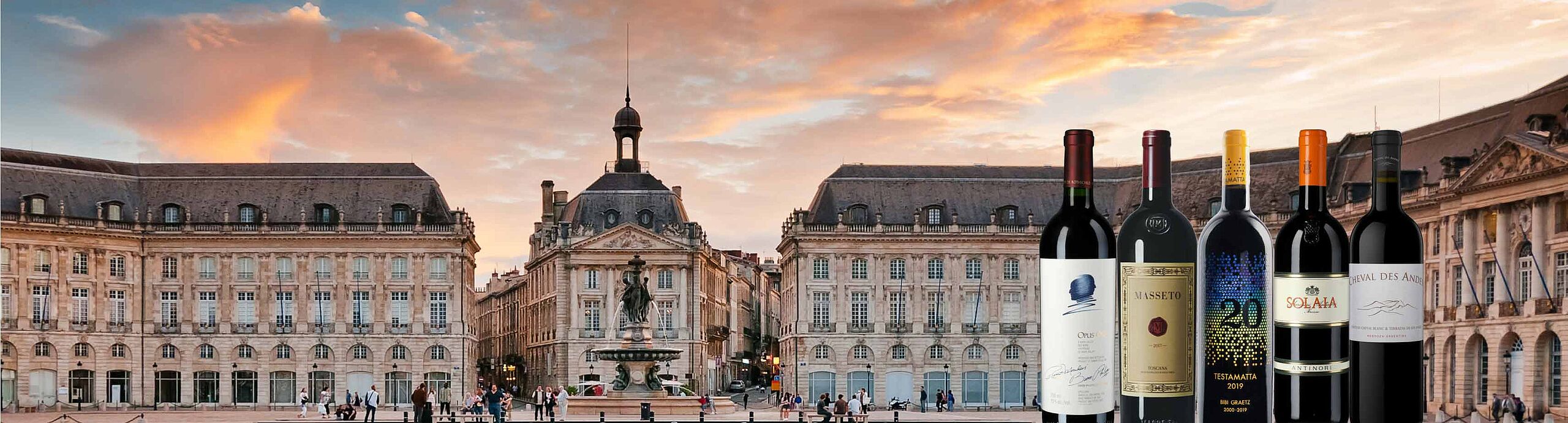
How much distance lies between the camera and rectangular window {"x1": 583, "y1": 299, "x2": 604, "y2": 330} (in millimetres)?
85625

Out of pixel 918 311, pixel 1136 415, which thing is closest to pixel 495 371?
pixel 918 311

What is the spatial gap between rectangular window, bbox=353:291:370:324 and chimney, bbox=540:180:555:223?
17.3 metres

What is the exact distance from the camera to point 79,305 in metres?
77.2

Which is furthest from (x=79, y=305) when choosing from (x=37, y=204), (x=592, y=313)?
(x=592, y=313)

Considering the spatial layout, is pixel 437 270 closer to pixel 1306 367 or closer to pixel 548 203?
pixel 548 203

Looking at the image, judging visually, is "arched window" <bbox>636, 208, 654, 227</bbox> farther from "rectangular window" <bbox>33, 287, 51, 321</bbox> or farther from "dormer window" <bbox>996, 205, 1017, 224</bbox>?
"rectangular window" <bbox>33, 287, 51, 321</bbox>

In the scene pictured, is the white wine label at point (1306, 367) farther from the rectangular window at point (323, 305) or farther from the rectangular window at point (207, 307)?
the rectangular window at point (207, 307)

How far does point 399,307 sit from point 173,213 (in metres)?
11.1

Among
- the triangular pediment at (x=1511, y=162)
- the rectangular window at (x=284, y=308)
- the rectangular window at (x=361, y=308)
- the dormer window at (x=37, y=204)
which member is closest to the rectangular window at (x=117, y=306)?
the dormer window at (x=37, y=204)

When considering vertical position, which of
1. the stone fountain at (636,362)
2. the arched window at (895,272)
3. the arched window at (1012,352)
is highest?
the arched window at (895,272)

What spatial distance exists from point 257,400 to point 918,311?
99.6 feet

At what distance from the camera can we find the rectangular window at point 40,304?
75.9 m

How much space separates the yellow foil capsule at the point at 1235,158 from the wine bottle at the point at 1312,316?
38 centimetres

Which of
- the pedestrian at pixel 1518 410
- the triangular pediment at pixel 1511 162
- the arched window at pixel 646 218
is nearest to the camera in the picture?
the pedestrian at pixel 1518 410
